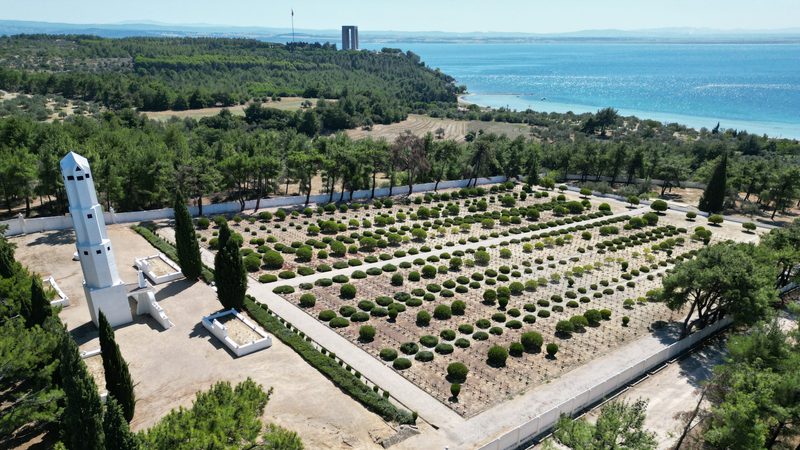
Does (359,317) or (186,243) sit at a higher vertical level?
(186,243)

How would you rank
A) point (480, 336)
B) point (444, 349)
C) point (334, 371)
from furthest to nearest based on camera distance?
point (480, 336) < point (444, 349) < point (334, 371)

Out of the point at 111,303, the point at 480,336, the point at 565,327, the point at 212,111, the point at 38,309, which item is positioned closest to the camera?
the point at 38,309

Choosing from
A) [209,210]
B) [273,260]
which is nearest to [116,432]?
[273,260]

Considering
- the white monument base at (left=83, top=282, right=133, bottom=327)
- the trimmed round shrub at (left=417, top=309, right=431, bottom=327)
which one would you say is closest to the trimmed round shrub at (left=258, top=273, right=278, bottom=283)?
the white monument base at (left=83, top=282, right=133, bottom=327)

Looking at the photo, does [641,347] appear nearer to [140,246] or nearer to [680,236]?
[680,236]

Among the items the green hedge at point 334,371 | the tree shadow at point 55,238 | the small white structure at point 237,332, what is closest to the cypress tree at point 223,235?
the small white structure at point 237,332

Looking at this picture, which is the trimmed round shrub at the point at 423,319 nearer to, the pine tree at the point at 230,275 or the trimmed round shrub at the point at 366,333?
the trimmed round shrub at the point at 366,333

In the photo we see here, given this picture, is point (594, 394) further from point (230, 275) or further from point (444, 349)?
point (230, 275)

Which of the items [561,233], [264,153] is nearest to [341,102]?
[264,153]
